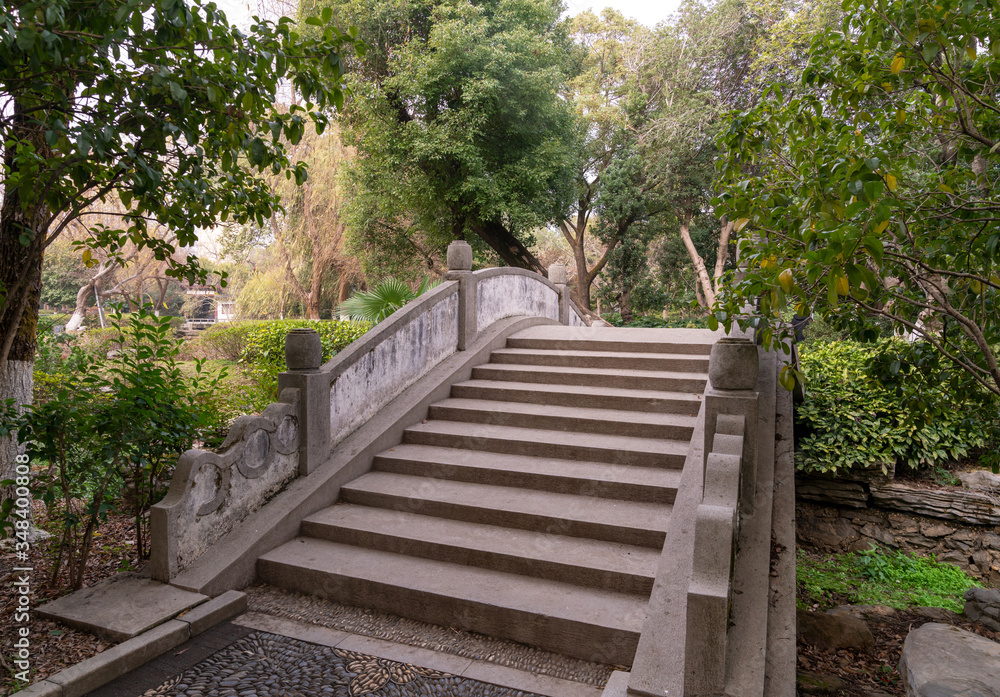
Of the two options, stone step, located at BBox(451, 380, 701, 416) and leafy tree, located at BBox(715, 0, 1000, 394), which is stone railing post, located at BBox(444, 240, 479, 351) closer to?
stone step, located at BBox(451, 380, 701, 416)

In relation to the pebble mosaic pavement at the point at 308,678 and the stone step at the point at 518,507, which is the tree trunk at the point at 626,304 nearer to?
the stone step at the point at 518,507

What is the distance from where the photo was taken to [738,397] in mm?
4016

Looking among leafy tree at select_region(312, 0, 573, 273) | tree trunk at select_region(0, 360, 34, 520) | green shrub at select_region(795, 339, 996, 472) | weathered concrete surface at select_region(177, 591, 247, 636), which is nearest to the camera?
weathered concrete surface at select_region(177, 591, 247, 636)

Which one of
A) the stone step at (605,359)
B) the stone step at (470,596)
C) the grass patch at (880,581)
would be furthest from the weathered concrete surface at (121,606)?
the grass patch at (880,581)

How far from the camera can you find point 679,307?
23.4m

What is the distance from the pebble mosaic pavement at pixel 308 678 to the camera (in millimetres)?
3277

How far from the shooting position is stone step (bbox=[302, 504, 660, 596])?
400 cm

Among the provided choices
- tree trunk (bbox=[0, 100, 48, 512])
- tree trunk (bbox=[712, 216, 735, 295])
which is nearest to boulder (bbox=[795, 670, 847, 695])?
tree trunk (bbox=[0, 100, 48, 512])

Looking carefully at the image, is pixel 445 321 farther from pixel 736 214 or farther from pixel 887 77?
pixel 887 77

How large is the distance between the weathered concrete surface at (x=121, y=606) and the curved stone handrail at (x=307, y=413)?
0.17m

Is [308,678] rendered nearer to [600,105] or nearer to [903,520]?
[903,520]

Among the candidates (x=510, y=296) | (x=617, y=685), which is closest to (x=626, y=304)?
(x=510, y=296)

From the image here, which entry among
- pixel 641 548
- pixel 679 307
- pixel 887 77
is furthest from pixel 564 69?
pixel 641 548

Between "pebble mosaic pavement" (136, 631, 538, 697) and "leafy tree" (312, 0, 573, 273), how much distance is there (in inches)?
462
